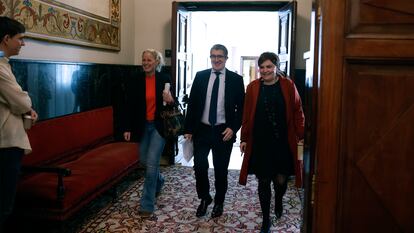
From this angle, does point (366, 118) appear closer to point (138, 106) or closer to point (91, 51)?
point (138, 106)

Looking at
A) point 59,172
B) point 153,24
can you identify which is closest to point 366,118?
point 59,172

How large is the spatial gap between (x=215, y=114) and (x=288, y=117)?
639 mm

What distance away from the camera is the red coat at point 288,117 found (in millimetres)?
3113

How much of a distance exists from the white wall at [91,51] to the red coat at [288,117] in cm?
182

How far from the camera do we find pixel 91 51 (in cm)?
471

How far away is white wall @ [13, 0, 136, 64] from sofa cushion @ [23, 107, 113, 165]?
1.85 feet

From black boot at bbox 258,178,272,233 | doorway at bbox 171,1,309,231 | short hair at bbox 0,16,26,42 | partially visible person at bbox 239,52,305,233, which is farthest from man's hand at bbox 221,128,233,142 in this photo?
doorway at bbox 171,1,309,231

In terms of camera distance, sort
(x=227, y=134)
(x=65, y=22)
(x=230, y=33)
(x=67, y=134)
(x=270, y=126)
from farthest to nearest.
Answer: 1. (x=230, y=33)
2. (x=65, y=22)
3. (x=67, y=134)
4. (x=227, y=134)
5. (x=270, y=126)

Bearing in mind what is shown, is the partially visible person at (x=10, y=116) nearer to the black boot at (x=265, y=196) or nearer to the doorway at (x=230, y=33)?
the black boot at (x=265, y=196)

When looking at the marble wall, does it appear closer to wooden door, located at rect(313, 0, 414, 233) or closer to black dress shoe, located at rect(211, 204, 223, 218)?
black dress shoe, located at rect(211, 204, 223, 218)

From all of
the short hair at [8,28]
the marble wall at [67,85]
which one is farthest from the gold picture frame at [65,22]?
the short hair at [8,28]

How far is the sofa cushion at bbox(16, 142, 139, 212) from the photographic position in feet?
9.20

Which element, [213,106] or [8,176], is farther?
[213,106]

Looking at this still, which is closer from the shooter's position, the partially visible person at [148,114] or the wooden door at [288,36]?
the partially visible person at [148,114]
